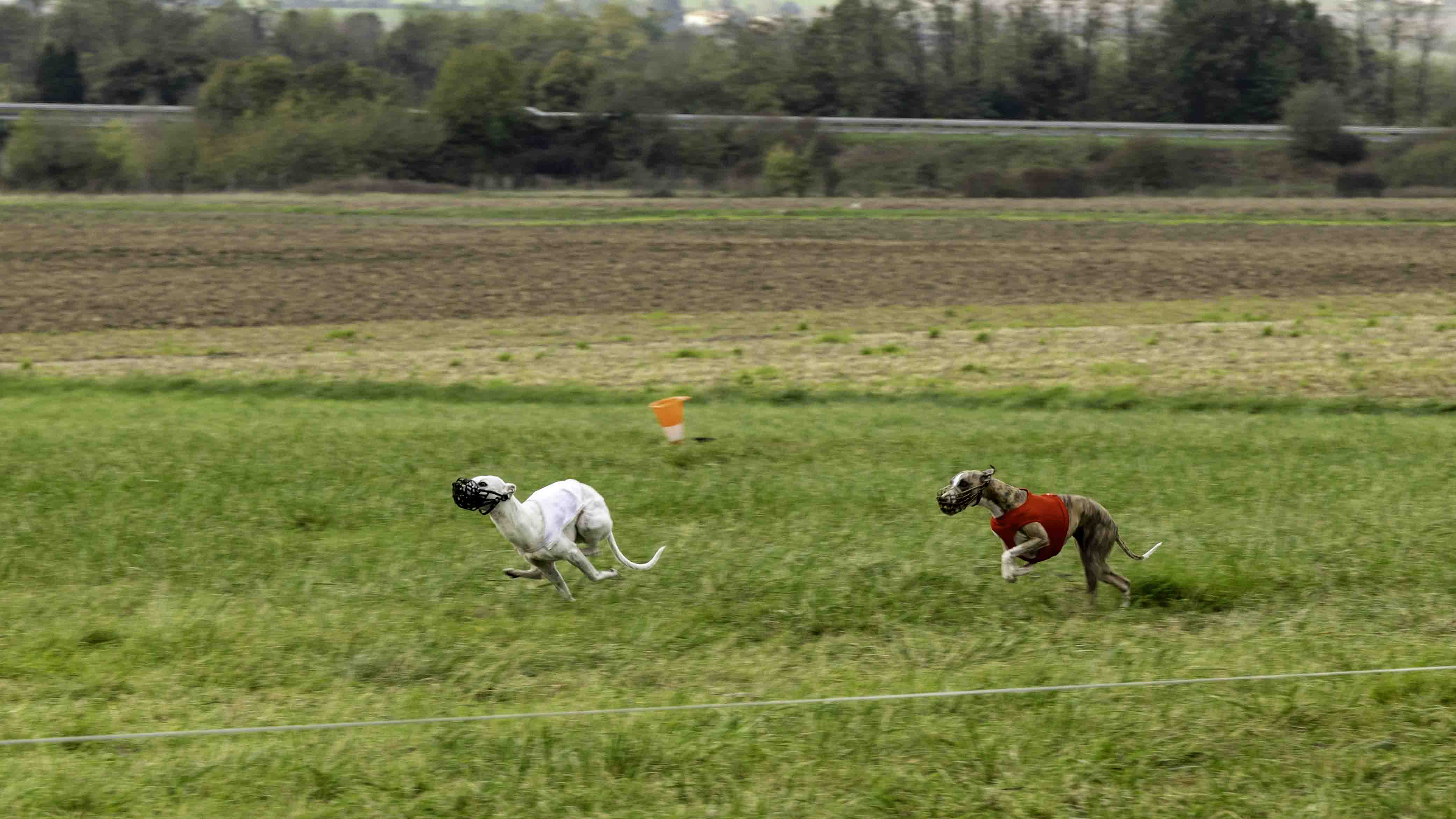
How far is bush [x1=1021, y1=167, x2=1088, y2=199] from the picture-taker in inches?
2359

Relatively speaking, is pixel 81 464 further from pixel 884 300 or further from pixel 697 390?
pixel 884 300

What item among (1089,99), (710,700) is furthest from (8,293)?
(1089,99)

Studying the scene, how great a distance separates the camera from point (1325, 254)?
37812mm

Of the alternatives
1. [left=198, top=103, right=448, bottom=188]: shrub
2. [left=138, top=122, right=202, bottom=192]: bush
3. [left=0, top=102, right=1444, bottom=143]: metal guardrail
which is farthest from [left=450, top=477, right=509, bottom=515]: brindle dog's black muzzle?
[left=0, top=102, right=1444, bottom=143]: metal guardrail

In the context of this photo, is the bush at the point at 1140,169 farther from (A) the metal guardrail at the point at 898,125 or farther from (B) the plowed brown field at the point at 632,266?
(B) the plowed brown field at the point at 632,266

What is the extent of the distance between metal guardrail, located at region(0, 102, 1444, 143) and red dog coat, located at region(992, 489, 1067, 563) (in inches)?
2562

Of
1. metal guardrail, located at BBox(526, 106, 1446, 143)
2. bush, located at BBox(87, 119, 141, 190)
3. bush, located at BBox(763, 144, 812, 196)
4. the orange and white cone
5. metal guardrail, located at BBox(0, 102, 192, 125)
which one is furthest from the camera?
metal guardrail, located at BBox(526, 106, 1446, 143)

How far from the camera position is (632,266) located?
3656 centimetres

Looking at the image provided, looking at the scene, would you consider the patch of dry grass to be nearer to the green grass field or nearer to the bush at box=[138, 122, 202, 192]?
the green grass field

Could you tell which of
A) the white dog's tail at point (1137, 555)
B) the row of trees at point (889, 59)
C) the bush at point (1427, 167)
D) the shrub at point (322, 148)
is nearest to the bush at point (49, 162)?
the shrub at point (322, 148)

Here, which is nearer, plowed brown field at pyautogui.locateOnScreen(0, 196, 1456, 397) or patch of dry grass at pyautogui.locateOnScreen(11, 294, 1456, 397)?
patch of dry grass at pyautogui.locateOnScreen(11, 294, 1456, 397)

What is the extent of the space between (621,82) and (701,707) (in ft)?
243

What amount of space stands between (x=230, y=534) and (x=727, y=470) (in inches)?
186

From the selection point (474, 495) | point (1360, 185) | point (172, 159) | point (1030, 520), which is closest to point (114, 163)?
point (172, 159)
